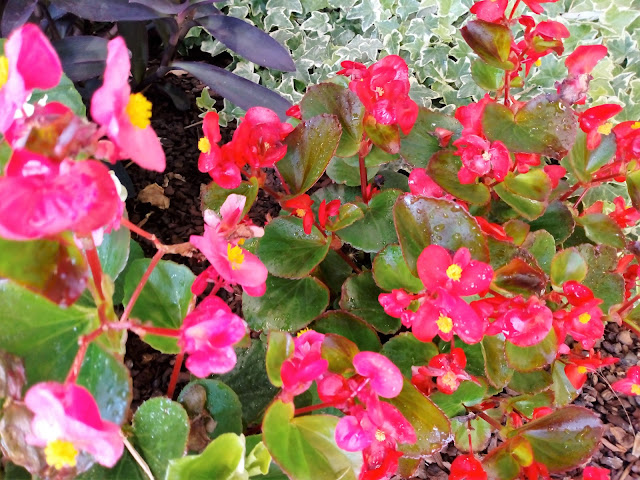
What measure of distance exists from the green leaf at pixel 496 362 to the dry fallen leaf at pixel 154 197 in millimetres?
767

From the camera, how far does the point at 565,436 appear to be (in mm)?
648

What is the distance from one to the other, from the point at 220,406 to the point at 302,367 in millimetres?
177

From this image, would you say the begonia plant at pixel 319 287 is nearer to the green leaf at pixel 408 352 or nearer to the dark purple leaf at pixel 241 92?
the green leaf at pixel 408 352

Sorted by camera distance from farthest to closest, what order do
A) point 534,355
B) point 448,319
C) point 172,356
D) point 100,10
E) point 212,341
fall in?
point 172,356, point 100,10, point 534,355, point 448,319, point 212,341

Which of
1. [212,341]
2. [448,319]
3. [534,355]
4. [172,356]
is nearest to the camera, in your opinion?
[212,341]

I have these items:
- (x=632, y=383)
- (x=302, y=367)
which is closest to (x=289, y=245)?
(x=302, y=367)

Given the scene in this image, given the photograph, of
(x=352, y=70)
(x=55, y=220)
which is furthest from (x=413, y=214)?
(x=55, y=220)

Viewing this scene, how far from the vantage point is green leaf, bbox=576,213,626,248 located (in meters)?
0.80

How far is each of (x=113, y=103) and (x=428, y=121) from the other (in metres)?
0.60

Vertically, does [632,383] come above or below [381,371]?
below

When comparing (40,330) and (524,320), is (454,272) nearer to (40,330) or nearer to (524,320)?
(524,320)

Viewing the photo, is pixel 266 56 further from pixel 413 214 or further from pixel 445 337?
pixel 445 337

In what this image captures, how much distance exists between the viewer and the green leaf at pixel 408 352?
0.71 m

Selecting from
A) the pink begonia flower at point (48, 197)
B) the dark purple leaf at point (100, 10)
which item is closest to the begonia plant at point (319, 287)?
the pink begonia flower at point (48, 197)
